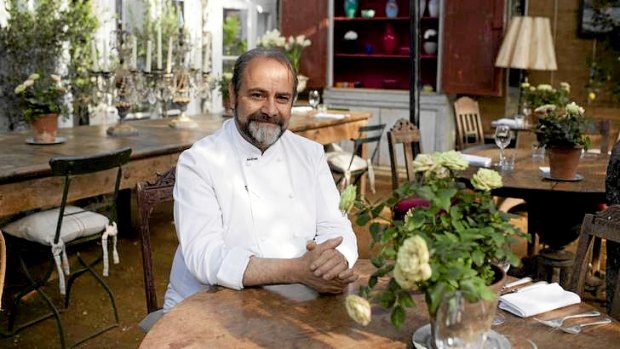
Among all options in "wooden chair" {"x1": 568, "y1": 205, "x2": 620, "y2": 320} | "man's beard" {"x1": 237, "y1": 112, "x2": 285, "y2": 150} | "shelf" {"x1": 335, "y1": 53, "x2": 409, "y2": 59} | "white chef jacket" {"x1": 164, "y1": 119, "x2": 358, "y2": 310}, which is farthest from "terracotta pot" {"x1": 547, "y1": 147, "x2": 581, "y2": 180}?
"shelf" {"x1": 335, "y1": 53, "x2": 409, "y2": 59}

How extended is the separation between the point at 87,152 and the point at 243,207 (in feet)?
6.49

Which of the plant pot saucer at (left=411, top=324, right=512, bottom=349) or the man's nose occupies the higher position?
the man's nose

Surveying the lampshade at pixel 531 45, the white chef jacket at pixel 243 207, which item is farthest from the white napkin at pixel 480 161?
the lampshade at pixel 531 45

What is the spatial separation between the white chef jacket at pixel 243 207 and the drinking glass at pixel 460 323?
0.66 metres

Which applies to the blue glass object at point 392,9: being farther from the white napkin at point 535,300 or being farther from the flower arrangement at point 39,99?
the white napkin at point 535,300

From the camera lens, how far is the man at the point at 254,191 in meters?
1.98

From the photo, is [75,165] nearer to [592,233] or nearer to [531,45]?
[592,233]

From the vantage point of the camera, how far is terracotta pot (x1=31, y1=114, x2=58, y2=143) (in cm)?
386

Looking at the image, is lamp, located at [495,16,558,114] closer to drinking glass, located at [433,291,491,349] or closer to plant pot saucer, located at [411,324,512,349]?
plant pot saucer, located at [411,324,512,349]

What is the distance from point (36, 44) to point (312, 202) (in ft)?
12.0

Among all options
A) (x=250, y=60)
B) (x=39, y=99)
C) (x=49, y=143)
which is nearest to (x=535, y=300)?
(x=250, y=60)

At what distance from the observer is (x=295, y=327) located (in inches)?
62.4

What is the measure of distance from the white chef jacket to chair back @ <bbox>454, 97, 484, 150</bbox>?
4095 millimetres

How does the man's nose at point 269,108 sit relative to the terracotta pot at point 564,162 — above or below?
above
